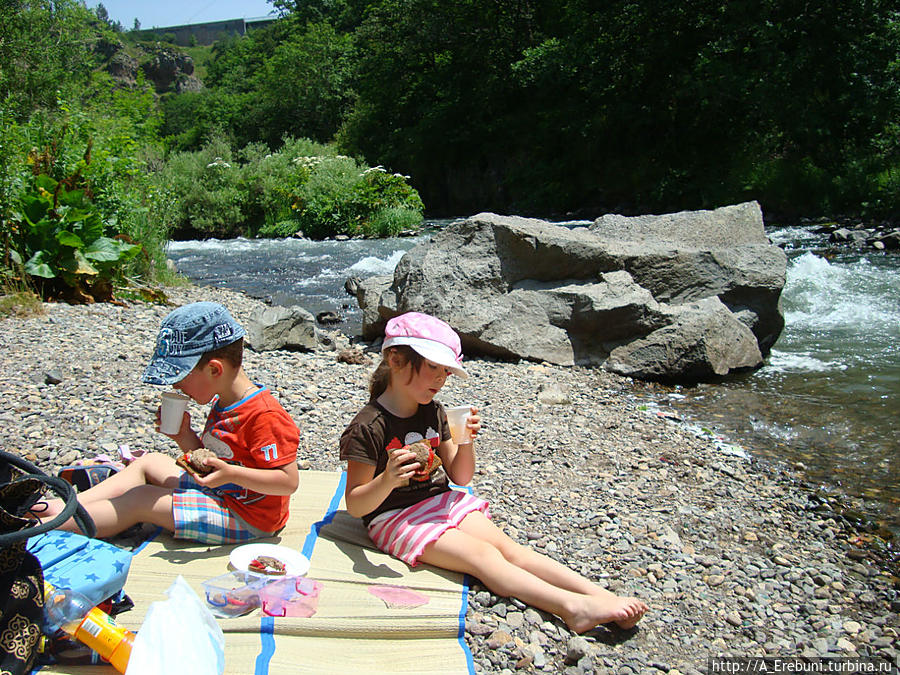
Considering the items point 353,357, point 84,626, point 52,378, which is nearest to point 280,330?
point 353,357

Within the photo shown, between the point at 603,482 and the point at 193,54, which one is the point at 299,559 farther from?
the point at 193,54

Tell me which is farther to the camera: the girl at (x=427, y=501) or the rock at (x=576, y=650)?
the girl at (x=427, y=501)

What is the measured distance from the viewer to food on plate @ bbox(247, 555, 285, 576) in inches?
118

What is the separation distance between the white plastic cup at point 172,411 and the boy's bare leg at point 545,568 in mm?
1316

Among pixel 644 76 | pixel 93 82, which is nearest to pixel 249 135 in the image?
pixel 93 82

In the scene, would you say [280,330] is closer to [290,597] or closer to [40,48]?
[290,597]

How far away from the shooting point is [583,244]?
8.38m

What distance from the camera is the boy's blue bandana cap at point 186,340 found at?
10.0ft

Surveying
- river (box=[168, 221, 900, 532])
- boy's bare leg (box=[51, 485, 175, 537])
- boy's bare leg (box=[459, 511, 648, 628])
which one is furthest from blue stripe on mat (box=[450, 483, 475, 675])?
river (box=[168, 221, 900, 532])

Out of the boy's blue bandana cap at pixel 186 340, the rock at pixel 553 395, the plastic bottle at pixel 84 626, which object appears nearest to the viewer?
the plastic bottle at pixel 84 626

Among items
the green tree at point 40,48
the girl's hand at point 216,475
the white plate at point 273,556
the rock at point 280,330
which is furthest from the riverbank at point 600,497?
the green tree at point 40,48

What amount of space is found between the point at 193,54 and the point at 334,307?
14152cm

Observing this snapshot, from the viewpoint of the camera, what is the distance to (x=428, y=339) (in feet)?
10.4

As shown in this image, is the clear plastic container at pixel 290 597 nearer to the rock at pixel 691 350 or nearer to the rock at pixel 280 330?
the rock at pixel 280 330
